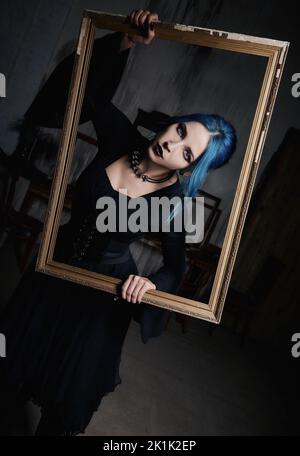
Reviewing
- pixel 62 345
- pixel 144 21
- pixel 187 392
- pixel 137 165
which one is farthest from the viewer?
pixel 187 392

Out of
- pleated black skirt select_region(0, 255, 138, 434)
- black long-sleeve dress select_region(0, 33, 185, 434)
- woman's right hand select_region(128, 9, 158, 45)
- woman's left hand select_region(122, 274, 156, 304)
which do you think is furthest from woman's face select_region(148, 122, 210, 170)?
pleated black skirt select_region(0, 255, 138, 434)

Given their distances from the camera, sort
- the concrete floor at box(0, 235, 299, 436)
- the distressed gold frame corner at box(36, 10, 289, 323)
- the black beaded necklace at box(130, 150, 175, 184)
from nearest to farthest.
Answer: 1. the distressed gold frame corner at box(36, 10, 289, 323)
2. the black beaded necklace at box(130, 150, 175, 184)
3. the concrete floor at box(0, 235, 299, 436)

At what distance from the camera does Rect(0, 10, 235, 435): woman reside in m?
1.51

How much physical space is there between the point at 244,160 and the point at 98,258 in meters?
0.72

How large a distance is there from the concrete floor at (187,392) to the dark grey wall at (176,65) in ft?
5.15

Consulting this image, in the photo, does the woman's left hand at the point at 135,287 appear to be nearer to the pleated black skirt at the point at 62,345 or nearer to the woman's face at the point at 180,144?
the pleated black skirt at the point at 62,345

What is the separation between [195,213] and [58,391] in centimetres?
98

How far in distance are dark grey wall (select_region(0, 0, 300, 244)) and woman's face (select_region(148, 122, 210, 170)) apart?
10cm

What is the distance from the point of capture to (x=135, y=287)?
1506 millimetres

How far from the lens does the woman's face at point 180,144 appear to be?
1.49 metres

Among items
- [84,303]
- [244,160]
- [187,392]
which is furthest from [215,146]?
[187,392]

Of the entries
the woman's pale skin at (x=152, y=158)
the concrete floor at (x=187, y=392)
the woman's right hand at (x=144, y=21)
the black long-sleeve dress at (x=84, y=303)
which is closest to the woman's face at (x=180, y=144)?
the woman's pale skin at (x=152, y=158)

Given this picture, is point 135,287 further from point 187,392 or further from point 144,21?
point 187,392

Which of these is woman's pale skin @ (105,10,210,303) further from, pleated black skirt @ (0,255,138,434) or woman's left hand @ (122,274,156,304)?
pleated black skirt @ (0,255,138,434)
